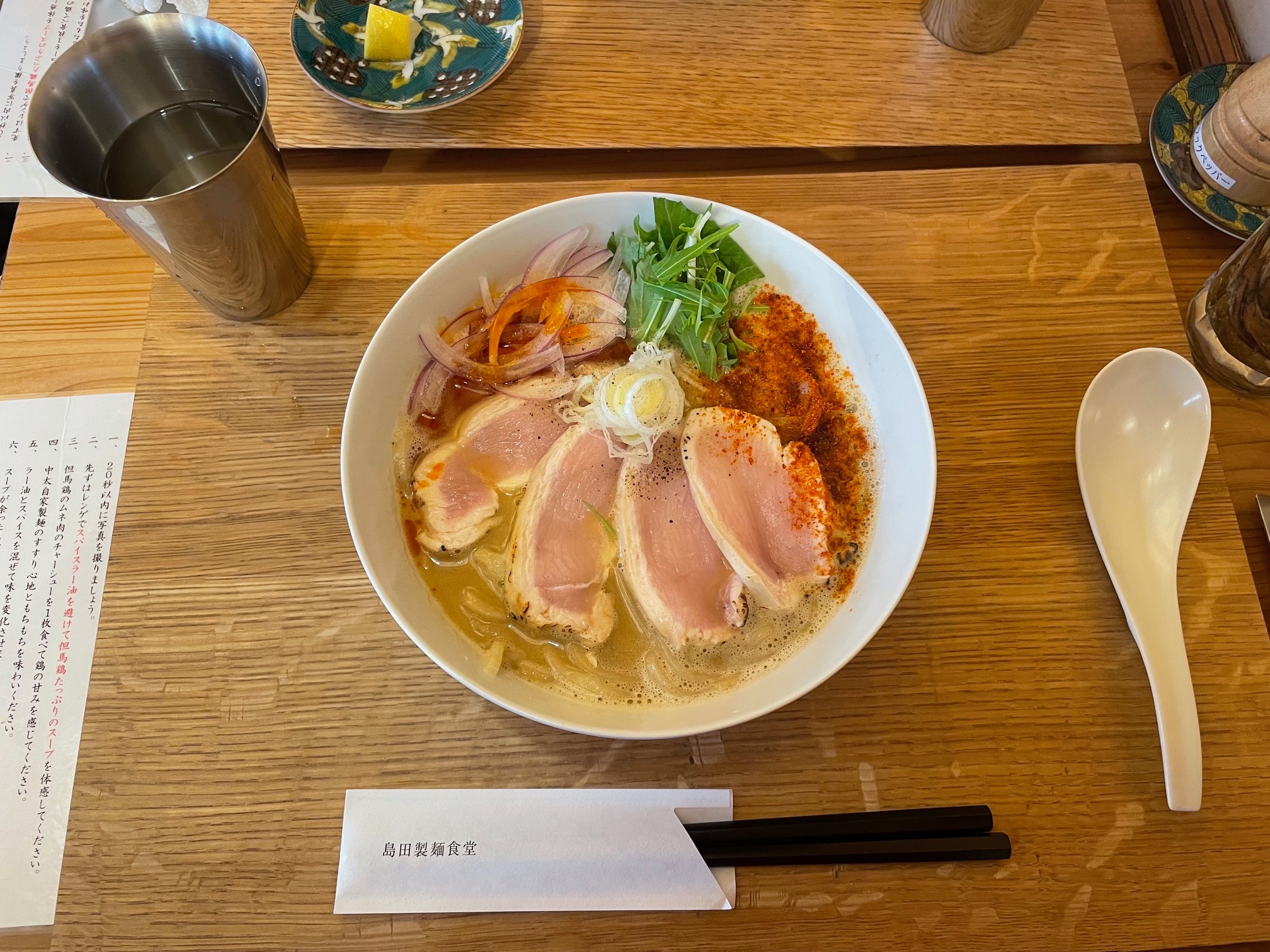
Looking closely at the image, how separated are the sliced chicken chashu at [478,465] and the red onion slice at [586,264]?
0.76ft

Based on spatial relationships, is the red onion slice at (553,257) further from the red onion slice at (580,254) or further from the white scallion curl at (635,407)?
the white scallion curl at (635,407)

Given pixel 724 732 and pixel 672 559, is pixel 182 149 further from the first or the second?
pixel 724 732

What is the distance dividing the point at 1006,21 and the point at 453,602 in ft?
5.06

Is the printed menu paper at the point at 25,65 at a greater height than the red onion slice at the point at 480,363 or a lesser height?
greater

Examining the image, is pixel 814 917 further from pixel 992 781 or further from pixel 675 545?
pixel 675 545

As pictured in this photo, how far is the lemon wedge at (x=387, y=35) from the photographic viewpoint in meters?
1.47

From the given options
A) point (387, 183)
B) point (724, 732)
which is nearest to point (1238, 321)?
point (724, 732)

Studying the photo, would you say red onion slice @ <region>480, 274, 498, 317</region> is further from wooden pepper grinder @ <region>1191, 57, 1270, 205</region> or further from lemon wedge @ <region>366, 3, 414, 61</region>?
wooden pepper grinder @ <region>1191, 57, 1270, 205</region>

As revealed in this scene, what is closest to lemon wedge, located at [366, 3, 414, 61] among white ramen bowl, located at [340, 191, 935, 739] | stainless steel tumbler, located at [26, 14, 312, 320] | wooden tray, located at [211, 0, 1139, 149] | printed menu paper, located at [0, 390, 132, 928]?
wooden tray, located at [211, 0, 1139, 149]

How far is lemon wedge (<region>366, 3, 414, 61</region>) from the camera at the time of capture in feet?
4.81

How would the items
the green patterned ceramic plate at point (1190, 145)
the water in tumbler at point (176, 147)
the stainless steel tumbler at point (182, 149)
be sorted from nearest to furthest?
the stainless steel tumbler at point (182, 149) → the water in tumbler at point (176, 147) → the green patterned ceramic plate at point (1190, 145)

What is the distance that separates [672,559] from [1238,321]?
1.05 m

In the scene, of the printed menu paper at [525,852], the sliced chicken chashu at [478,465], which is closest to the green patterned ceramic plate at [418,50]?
the sliced chicken chashu at [478,465]

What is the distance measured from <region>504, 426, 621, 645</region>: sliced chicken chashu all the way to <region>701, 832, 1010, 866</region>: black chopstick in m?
0.34
